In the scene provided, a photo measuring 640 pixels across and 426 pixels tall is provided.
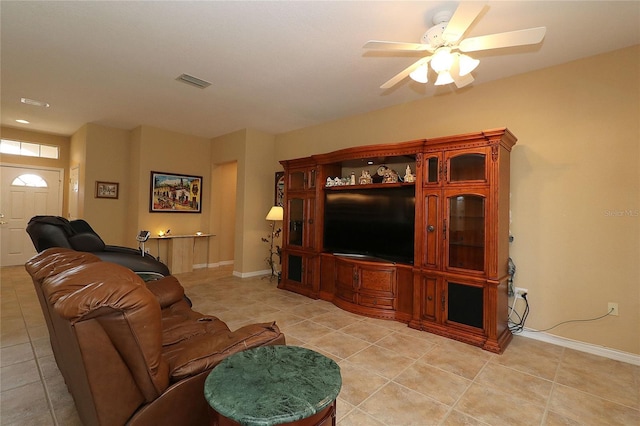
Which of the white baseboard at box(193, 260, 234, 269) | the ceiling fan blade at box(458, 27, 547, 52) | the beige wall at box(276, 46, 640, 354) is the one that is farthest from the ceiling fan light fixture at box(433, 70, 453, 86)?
the white baseboard at box(193, 260, 234, 269)

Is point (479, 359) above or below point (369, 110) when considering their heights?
below

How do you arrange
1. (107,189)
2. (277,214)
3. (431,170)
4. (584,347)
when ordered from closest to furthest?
(584,347) → (431,170) → (277,214) → (107,189)

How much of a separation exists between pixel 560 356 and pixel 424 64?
287 centimetres

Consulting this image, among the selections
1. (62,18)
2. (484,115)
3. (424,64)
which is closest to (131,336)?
(424,64)

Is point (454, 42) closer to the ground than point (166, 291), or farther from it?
farther from it

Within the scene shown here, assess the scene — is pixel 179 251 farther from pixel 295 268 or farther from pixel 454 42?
pixel 454 42

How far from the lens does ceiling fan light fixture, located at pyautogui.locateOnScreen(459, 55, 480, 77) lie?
2191 millimetres

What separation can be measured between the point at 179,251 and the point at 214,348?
16.5 ft

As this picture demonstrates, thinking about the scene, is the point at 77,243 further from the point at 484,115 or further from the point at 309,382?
the point at 484,115

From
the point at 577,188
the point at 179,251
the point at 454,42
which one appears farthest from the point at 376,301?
the point at 179,251

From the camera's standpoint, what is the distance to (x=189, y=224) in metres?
6.32

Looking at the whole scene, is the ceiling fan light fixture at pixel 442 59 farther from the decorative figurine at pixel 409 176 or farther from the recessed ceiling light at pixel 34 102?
the recessed ceiling light at pixel 34 102

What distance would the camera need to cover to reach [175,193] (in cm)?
607

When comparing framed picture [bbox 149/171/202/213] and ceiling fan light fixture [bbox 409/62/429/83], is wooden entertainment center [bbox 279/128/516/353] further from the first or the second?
framed picture [bbox 149/171/202/213]
